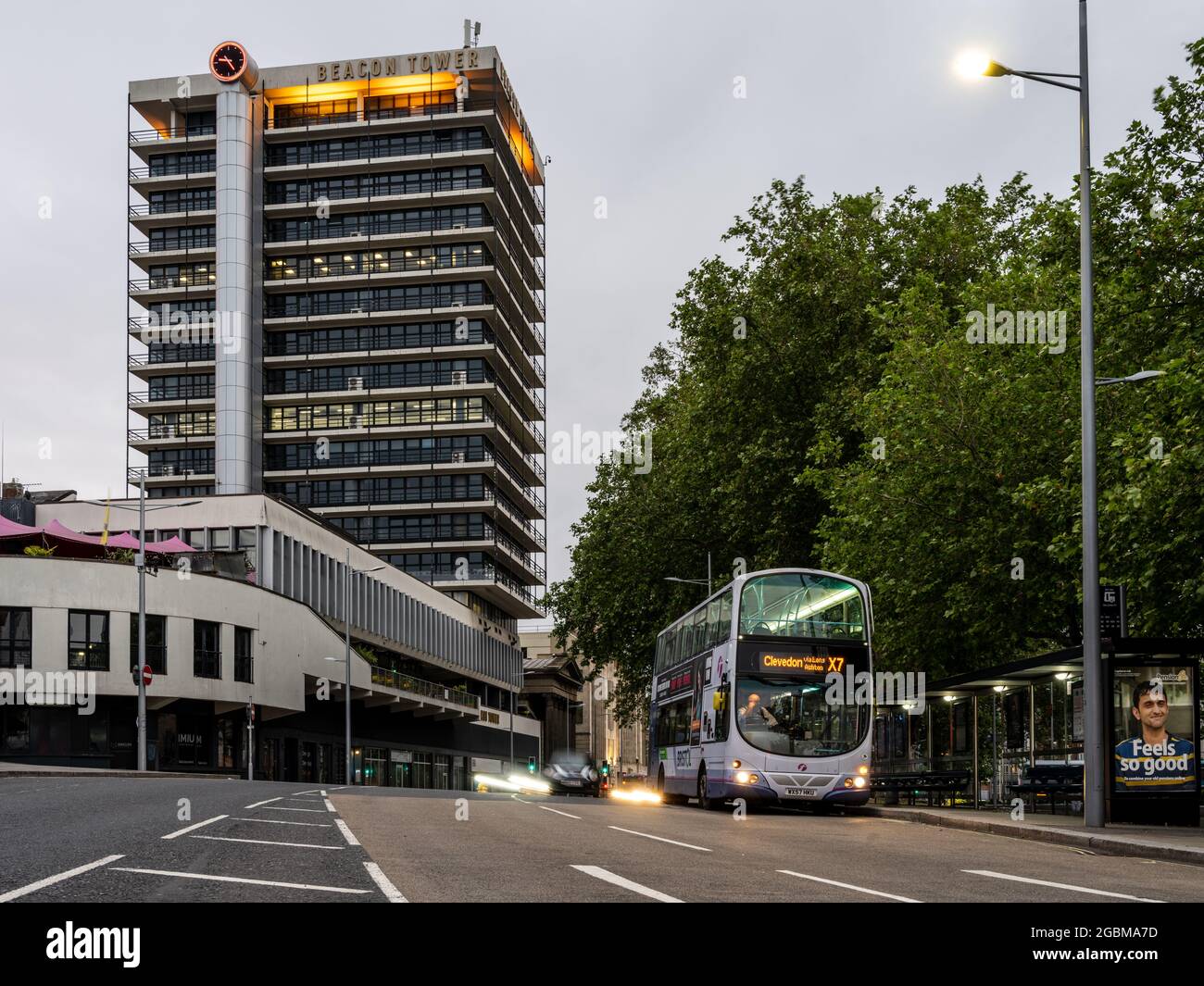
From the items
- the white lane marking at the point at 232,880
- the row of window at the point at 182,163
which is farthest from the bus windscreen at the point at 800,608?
the row of window at the point at 182,163

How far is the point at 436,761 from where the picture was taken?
85.4 m

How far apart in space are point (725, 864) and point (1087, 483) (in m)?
9.86

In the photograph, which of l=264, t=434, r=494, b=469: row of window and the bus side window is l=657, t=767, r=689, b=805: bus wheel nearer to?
the bus side window

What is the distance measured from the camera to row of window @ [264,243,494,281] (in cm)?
9375

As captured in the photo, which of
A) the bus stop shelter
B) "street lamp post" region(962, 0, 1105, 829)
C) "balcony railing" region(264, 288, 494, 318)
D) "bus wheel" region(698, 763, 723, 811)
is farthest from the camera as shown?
A: "balcony railing" region(264, 288, 494, 318)

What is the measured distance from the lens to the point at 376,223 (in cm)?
9456

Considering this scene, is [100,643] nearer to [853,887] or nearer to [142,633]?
[142,633]

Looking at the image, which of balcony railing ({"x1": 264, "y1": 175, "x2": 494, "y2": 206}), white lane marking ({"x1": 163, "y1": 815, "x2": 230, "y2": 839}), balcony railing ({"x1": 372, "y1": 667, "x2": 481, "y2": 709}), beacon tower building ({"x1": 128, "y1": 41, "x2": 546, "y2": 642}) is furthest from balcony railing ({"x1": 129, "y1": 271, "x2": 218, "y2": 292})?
white lane marking ({"x1": 163, "y1": 815, "x2": 230, "y2": 839})

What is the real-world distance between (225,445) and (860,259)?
58121mm

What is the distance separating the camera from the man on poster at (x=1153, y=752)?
18828mm

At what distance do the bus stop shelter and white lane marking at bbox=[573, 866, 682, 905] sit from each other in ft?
33.8

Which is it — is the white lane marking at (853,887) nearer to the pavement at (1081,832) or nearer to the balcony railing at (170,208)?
the pavement at (1081,832)
